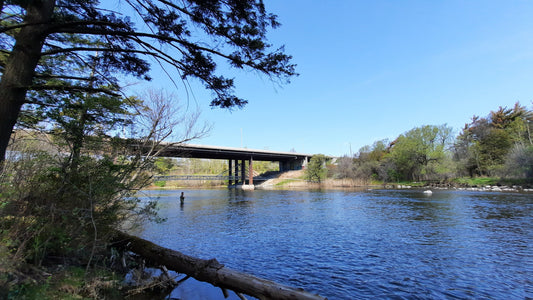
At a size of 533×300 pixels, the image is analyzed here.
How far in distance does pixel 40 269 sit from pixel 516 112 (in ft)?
237

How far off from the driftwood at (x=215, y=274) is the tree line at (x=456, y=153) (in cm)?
4645

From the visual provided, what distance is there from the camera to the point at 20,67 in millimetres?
3107

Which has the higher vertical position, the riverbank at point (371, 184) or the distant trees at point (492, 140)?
the distant trees at point (492, 140)

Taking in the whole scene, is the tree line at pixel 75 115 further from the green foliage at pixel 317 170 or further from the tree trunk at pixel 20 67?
the green foliage at pixel 317 170

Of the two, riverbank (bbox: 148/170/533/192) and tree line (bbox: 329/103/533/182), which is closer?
riverbank (bbox: 148/170/533/192)

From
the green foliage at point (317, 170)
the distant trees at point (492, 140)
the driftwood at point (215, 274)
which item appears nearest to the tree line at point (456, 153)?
the distant trees at point (492, 140)

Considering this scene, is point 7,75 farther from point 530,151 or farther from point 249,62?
point 530,151

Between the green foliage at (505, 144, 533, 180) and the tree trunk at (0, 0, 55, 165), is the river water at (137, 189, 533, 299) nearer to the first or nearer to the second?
the tree trunk at (0, 0, 55, 165)

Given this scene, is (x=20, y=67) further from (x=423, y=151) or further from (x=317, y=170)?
(x=317, y=170)

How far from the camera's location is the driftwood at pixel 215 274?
3.24 meters

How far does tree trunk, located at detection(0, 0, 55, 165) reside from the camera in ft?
9.91

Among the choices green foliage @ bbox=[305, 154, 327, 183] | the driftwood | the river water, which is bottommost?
the river water

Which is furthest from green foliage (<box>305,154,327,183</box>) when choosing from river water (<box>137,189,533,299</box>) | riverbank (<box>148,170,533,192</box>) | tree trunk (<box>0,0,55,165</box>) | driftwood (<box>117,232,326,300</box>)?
tree trunk (<box>0,0,55,165</box>)

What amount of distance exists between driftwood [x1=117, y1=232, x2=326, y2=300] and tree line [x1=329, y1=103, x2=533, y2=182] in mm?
46447
